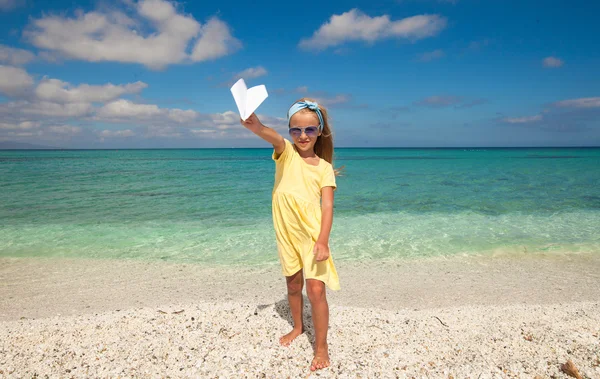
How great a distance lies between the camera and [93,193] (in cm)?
1505

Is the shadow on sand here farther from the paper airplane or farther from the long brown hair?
the paper airplane

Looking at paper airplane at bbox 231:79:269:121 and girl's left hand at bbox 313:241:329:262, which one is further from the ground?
paper airplane at bbox 231:79:269:121

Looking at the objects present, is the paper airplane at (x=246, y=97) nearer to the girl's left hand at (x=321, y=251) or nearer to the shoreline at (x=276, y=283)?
the girl's left hand at (x=321, y=251)

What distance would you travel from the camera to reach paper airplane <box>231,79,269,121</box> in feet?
7.00

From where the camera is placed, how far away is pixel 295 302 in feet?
10.5

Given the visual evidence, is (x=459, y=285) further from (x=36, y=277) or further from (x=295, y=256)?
(x=36, y=277)

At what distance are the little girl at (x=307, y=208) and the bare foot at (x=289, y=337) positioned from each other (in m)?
0.38

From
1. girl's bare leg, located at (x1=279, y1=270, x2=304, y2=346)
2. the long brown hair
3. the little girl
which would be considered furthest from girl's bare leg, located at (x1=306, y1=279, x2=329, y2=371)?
the long brown hair

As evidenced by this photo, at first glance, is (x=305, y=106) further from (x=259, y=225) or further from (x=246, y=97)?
(x=259, y=225)

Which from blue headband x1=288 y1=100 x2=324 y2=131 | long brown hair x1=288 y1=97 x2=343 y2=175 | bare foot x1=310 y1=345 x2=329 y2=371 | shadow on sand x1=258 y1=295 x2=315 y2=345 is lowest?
shadow on sand x1=258 y1=295 x2=315 y2=345

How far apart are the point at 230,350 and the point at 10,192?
55.8 ft

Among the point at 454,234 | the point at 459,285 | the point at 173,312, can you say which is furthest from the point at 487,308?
the point at 454,234

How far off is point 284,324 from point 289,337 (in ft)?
1.19

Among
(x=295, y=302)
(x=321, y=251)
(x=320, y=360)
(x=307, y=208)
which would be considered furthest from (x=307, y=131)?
(x=320, y=360)
